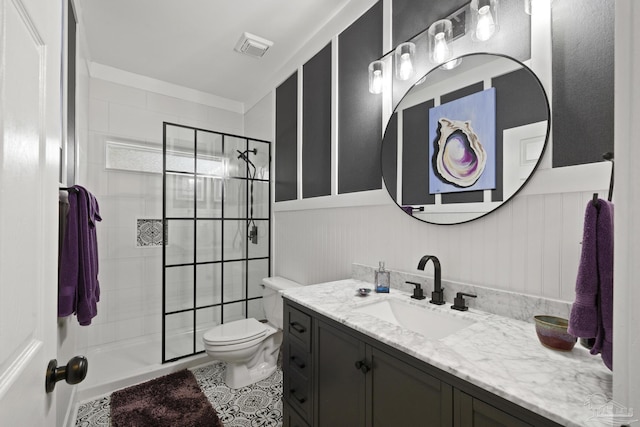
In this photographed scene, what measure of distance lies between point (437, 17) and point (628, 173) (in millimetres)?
1326

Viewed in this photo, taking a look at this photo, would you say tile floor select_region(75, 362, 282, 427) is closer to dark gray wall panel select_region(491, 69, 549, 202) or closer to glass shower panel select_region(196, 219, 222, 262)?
glass shower panel select_region(196, 219, 222, 262)

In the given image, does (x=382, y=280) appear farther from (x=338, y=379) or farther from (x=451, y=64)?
(x=451, y=64)

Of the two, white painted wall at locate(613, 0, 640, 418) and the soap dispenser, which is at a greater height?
white painted wall at locate(613, 0, 640, 418)

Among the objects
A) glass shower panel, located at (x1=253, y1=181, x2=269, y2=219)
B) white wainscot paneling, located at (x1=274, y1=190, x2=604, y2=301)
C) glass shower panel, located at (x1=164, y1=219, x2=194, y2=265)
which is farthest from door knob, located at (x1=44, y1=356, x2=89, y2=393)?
glass shower panel, located at (x1=253, y1=181, x2=269, y2=219)

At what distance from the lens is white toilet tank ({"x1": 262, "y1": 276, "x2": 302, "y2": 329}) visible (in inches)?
93.9

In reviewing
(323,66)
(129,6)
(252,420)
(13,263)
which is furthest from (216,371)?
(129,6)

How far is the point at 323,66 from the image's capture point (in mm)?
2217

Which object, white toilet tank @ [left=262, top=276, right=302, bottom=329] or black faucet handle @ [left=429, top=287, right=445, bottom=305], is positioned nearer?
black faucet handle @ [left=429, top=287, right=445, bottom=305]

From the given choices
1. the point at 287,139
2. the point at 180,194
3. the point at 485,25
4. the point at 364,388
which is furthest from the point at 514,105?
the point at 180,194

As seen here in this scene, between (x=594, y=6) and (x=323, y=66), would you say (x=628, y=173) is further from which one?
(x=323, y=66)

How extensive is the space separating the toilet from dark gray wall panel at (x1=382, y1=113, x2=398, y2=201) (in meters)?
1.30

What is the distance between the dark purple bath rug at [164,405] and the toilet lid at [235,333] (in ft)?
1.35

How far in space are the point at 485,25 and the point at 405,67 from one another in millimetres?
407

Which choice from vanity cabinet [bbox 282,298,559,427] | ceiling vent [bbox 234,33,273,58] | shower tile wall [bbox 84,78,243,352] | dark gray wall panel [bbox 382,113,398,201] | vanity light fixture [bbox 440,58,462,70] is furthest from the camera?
shower tile wall [bbox 84,78,243,352]
